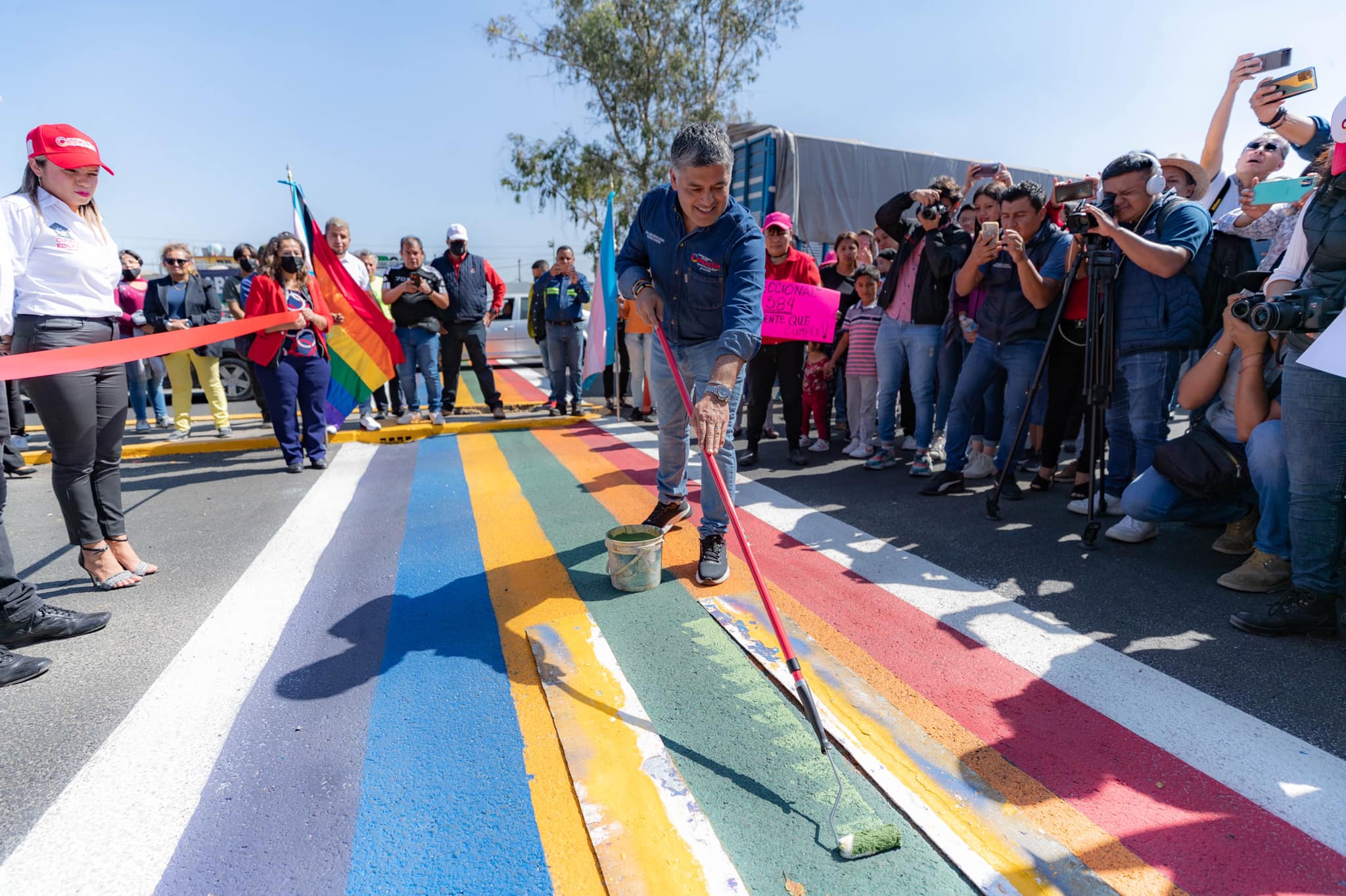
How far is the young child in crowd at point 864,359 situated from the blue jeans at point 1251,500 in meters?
2.87

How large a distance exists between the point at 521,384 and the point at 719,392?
10844mm

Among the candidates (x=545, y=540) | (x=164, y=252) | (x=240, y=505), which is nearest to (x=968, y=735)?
(x=545, y=540)

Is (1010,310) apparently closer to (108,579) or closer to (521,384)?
(108,579)

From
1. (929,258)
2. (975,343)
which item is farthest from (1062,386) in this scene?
(929,258)

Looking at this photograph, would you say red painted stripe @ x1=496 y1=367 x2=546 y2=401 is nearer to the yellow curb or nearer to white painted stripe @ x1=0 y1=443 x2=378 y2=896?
the yellow curb

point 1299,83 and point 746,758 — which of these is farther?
point 1299,83

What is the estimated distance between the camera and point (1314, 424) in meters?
2.91

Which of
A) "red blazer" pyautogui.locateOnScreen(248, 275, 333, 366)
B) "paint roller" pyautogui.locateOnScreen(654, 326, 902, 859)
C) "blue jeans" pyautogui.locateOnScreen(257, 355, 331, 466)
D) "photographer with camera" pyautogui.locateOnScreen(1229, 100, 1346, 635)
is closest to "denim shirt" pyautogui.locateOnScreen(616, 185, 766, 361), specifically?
"paint roller" pyautogui.locateOnScreen(654, 326, 902, 859)

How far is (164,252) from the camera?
7.77 m

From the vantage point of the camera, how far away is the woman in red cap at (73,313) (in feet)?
10.8

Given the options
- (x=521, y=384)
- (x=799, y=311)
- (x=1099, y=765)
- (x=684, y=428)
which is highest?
(x=799, y=311)

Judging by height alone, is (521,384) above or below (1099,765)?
above

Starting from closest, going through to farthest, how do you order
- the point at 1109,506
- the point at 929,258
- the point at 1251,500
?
the point at 1251,500 < the point at 1109,506 < the point at 929,258

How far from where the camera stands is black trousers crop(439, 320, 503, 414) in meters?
8.81
